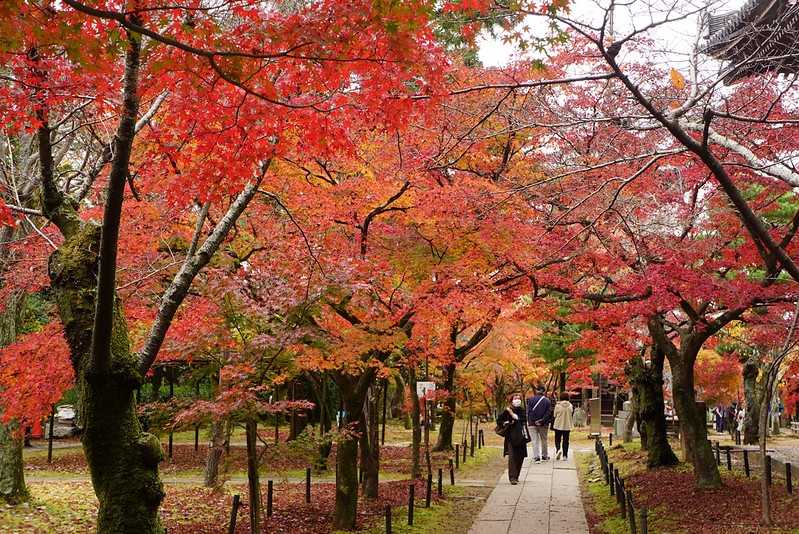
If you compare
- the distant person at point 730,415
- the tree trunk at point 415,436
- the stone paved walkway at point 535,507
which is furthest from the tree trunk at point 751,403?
the tree trunk at point 415,436

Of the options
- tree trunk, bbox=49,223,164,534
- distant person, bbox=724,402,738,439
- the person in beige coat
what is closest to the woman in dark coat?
the person in beige coat

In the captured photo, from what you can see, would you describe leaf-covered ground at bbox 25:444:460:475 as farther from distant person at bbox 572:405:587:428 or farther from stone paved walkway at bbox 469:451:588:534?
distant person at bbox 572:405:587:428

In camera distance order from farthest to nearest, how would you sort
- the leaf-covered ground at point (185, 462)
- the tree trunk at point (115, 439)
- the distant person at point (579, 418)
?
the distant person at point (579, 418)
the leaf-covered ground at point (185, 462)
the tree trunk at point (115, 439)

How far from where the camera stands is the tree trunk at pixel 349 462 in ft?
37.5

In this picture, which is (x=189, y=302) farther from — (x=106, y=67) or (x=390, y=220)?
(x=106, y=67)

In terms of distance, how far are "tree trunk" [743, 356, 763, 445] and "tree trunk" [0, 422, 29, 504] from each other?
2329 cm

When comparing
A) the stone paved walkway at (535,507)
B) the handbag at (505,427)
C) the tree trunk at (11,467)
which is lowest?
A: the stone paved walkway at (535,507)

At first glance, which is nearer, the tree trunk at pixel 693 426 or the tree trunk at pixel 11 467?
the tree trunk at pixel 11 467

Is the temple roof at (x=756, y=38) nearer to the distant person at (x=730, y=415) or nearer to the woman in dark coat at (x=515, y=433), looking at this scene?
the woman in dark coat at (x=515, y=433)

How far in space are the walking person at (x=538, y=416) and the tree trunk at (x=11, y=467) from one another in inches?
485

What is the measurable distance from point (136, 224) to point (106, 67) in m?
6.17

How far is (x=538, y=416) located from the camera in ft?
61.0

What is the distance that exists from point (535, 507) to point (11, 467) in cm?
1009

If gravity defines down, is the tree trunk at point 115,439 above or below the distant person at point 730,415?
above
